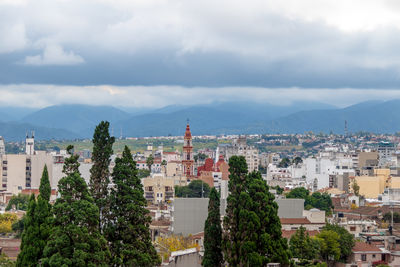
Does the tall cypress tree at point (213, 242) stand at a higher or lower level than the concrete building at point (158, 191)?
lower

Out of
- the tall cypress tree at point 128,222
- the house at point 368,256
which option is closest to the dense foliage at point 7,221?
the house at point 368,256

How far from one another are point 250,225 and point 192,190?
84.5m

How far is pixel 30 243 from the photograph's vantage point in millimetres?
37156

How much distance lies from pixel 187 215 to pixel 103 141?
25604 millimetres

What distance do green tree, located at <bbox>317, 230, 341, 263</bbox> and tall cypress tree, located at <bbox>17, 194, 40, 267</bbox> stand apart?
63.8 feet

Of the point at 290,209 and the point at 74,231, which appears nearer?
the point at 74,231

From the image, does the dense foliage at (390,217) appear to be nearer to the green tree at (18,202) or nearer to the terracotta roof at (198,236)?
the terracotta roof at (198,236)

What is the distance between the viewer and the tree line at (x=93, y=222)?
1335 inches

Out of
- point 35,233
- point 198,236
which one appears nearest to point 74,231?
point 35,233

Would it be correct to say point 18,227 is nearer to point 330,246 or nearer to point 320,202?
point 320,202

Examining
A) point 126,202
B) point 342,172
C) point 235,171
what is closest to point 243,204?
point 235,171

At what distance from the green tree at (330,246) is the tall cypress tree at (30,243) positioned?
19.5 metres

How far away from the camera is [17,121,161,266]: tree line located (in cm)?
3391

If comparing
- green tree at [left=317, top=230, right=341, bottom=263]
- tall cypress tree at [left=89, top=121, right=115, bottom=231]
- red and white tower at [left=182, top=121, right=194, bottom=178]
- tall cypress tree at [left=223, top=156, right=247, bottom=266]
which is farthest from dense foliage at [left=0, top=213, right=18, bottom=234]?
red and white tower at [left=182, top=121, right=194, bottom=178]
